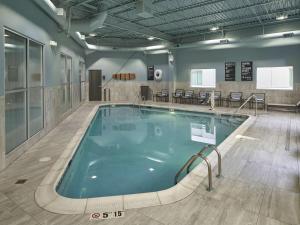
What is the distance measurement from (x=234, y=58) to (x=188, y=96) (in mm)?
2793

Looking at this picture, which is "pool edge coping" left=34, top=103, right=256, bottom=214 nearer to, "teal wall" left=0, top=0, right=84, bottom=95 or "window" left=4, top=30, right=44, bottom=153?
"window" left=4, top=30, right=44, bottom=153

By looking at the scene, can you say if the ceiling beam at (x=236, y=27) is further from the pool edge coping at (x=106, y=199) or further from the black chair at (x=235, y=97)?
the pool edge coping at (x=106, y=199)

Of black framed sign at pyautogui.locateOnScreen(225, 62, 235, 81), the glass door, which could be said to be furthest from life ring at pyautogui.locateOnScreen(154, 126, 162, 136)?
black framed sign at pyautogui.locateOnScreen(225, 62, 235, 81)

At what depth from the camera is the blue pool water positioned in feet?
11.2

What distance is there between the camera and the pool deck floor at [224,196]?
2.15m

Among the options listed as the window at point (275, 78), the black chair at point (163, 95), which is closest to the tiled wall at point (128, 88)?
the black chair at point (163, 95)

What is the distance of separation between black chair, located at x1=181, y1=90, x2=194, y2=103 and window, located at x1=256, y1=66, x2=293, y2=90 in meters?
3.13

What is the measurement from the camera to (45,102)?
562cm

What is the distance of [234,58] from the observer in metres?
10.5

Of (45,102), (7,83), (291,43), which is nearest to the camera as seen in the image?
(7,83)

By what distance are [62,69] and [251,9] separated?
21.0 ft

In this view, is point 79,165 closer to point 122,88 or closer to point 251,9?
point 251,9

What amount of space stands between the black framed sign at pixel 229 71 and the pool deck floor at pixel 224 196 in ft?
21.8

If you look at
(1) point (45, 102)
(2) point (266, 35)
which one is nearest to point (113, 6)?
(1) point (45, 102)
